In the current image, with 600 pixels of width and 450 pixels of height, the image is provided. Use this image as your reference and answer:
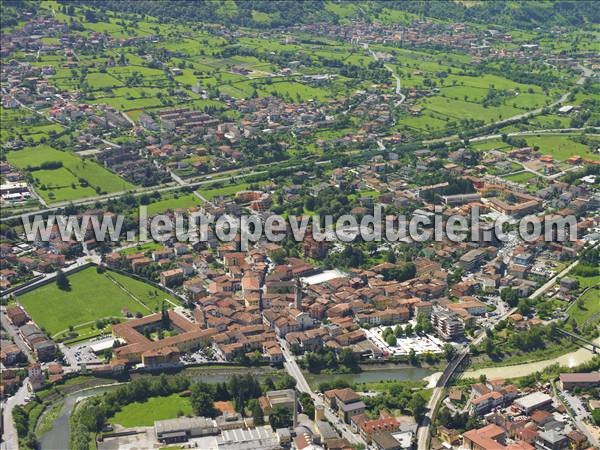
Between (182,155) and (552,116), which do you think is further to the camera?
(552,116)

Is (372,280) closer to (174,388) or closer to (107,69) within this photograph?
(174,388)

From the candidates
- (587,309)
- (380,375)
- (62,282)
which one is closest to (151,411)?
(380,375)

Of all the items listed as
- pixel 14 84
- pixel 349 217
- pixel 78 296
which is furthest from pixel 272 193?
pixel 14 84

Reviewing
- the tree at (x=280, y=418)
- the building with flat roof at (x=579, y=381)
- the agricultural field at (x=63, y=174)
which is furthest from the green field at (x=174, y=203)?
the building with flat roof at (x=579, y=381)

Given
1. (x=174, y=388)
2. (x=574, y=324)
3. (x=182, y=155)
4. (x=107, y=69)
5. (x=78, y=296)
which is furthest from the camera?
(x=107, y=69)

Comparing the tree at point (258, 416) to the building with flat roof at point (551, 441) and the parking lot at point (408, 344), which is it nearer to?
the parking lot at point (408, 344)

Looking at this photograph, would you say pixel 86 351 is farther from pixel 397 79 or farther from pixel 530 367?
pixel 397 79
